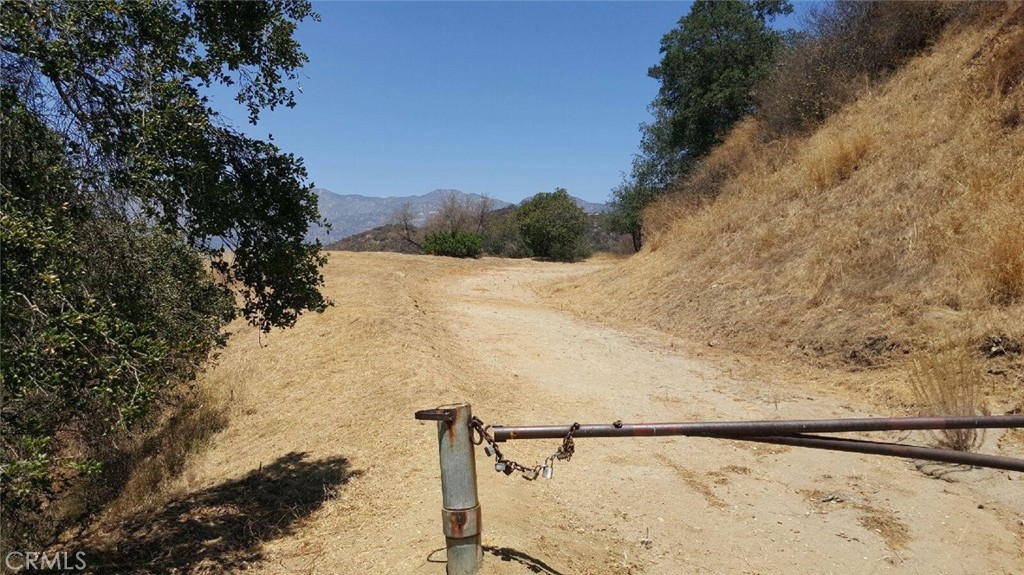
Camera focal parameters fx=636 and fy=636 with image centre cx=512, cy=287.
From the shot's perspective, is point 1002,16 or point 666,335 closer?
point 666,335

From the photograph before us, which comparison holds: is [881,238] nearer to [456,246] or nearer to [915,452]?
[915,452]

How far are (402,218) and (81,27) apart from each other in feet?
160

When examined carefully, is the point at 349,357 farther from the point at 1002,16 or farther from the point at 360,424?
the point at 1002,16

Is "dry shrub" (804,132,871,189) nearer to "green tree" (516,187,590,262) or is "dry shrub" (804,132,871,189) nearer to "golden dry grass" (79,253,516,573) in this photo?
"golden dry grass" (79,253,516,573)

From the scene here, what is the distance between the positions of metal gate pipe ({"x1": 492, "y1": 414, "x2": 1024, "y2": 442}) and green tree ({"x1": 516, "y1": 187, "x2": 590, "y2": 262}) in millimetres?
31859

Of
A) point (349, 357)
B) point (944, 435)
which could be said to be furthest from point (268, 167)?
point (944, 435)

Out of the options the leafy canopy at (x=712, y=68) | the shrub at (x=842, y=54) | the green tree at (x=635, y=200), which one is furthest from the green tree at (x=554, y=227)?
the shrub at (x=842, y=54)

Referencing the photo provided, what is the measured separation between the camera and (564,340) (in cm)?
1045

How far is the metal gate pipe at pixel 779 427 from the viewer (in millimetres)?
2424

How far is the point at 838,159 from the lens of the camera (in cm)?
1172

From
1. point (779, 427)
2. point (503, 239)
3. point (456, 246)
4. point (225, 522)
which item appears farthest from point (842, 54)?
point (503, 239)

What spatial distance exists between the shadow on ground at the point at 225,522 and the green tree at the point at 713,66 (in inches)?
687

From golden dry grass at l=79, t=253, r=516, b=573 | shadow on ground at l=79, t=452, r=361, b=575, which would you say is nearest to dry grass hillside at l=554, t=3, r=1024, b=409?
golden dry grass at l=79, t=253, r=516, b=573
